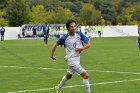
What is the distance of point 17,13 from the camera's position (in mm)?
93688

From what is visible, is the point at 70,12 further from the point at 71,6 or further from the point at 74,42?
the point at 74,42

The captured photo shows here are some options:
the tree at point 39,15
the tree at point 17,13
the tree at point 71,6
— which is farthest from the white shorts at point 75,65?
the tree at point 71,6

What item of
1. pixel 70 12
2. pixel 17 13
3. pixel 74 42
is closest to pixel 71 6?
pixel 70 12

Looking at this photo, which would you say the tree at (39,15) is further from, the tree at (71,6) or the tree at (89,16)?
the tree at (71,6)

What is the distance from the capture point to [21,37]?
232ft

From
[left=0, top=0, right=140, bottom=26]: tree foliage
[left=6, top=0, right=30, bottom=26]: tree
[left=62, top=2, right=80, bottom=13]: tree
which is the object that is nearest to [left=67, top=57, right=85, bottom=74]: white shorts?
[left=0, top=0, right=140, bottom=26]: tree foliage

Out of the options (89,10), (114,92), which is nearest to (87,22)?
(89,10)

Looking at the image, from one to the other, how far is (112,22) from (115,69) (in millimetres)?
117242

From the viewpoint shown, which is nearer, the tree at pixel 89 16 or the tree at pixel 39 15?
the tree at pixel 39 15

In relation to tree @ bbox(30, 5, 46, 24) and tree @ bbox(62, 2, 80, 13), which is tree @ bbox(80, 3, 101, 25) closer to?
tree @ bbox(30, 5, 46, 24)

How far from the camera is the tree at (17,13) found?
307 feet

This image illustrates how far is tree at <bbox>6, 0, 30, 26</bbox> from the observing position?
307 feet

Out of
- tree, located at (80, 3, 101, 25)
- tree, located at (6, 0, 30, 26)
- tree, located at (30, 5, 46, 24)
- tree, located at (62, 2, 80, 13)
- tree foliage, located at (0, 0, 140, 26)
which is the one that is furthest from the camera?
tree, located at (62, 2, 80, 13)

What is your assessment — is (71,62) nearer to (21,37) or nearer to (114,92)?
(114,92)
